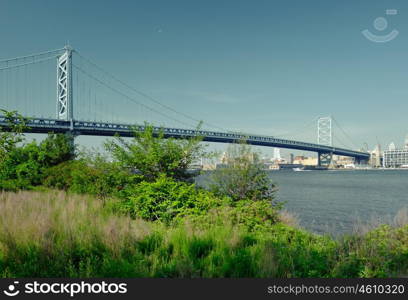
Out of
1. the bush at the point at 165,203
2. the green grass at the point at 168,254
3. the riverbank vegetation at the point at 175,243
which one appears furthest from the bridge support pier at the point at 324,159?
the green grass at the point at 168,254

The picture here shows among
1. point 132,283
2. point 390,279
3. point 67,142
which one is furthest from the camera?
point 67,142

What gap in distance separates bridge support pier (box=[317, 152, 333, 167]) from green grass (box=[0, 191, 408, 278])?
109 m

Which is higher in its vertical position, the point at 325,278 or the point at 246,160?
the point at 246,160

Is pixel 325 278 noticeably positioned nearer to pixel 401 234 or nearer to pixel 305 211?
pixel 401 234

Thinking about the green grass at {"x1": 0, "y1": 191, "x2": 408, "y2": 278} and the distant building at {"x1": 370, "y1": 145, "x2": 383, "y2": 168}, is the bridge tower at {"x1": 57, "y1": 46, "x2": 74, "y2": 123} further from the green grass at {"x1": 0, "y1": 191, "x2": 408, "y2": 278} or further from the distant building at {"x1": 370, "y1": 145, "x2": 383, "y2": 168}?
the distant building at {"x1": 370, "y1": 145, "x2": 383, "y2": 168}

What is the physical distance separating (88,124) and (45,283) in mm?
62473

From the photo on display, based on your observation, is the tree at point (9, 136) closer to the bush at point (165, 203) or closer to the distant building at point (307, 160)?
the bush at point (165, 203)

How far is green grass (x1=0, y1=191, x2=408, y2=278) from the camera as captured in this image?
358cm

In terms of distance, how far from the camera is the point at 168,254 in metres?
4.27

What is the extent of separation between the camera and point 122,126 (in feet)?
210

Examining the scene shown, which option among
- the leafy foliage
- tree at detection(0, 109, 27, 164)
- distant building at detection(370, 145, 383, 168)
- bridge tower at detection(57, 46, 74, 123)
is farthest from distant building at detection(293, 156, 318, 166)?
tree at detection(0, 109, 27, 164)

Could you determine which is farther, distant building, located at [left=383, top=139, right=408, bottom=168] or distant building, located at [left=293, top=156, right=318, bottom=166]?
distant building, located at [left=293, top=156, right=318, bottom=166]

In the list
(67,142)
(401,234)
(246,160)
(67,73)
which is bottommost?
(401,234)

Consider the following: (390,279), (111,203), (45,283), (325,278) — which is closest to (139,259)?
(45,283)
